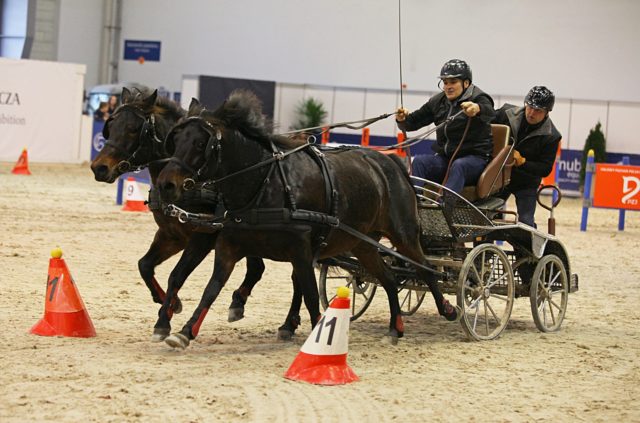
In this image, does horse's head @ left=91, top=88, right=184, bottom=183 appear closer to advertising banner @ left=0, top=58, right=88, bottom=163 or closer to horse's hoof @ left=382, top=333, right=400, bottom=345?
horse's hoof @ left=382, top=333, right=400, bottom=345

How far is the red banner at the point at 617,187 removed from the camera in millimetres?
16266

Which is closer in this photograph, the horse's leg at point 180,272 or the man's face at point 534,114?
the horse's leg at point 180,272

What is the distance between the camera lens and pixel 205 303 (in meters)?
6.07

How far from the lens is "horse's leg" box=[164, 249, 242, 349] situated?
235 inches

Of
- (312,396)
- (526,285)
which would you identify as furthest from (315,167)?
(526,285)

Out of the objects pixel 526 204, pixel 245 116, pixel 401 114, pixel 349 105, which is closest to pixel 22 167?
pixel 349 105

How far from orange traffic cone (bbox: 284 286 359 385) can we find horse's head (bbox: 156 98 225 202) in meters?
1.11

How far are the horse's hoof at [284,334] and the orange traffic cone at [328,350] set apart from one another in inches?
48.7

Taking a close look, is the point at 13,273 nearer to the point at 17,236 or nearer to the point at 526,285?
the point at 17,236

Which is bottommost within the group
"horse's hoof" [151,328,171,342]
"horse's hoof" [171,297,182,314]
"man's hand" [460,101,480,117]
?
"horse's hoof" [151,328,171,342]

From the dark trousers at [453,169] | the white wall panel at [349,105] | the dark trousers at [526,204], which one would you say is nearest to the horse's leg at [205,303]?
the dark trousers at [453,169]

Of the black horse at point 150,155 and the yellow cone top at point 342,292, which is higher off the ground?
the black horse at point 150,155

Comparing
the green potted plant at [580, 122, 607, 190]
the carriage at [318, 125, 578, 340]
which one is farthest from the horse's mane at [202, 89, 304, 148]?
the green potted plant at [580, 122, 607, 190]

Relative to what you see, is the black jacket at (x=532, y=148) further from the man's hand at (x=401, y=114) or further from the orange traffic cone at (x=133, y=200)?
the orange traffic cone at (x=133, y=200)
